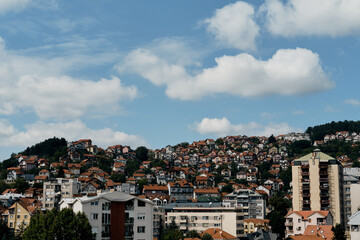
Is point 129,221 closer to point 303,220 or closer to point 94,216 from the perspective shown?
point 94,216

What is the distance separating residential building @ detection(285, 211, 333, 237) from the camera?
313ft

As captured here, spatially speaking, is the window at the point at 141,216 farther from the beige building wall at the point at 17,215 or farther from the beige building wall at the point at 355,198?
the beige building wall at the point at 355,198

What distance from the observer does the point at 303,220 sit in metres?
96.9

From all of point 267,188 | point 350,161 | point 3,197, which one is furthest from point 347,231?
point 350,161

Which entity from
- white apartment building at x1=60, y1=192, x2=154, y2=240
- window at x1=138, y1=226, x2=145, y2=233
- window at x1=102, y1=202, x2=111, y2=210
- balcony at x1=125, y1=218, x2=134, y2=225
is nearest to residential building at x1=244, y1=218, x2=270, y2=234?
white apartment building at x1=60, y1=192, x2=154, y2=240

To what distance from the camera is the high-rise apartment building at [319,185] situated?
103 m

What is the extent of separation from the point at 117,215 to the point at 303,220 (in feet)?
163

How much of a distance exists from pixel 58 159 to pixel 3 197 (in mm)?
61834

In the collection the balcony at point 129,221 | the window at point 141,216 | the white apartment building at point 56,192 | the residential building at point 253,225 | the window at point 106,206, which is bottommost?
the residential building at point 253,225

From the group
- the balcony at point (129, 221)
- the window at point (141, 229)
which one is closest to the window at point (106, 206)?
the balcony at point (129, 221)

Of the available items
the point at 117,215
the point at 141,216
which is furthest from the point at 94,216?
the point at 141,216

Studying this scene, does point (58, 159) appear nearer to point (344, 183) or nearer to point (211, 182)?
point (211, 182)

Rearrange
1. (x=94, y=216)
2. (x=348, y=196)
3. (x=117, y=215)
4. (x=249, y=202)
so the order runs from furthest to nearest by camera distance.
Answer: (x=249, y=202) < (x=348, y=196) < (x=117, y=215) < (x=94, y=216)

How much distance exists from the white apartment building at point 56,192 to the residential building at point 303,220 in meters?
59.1
